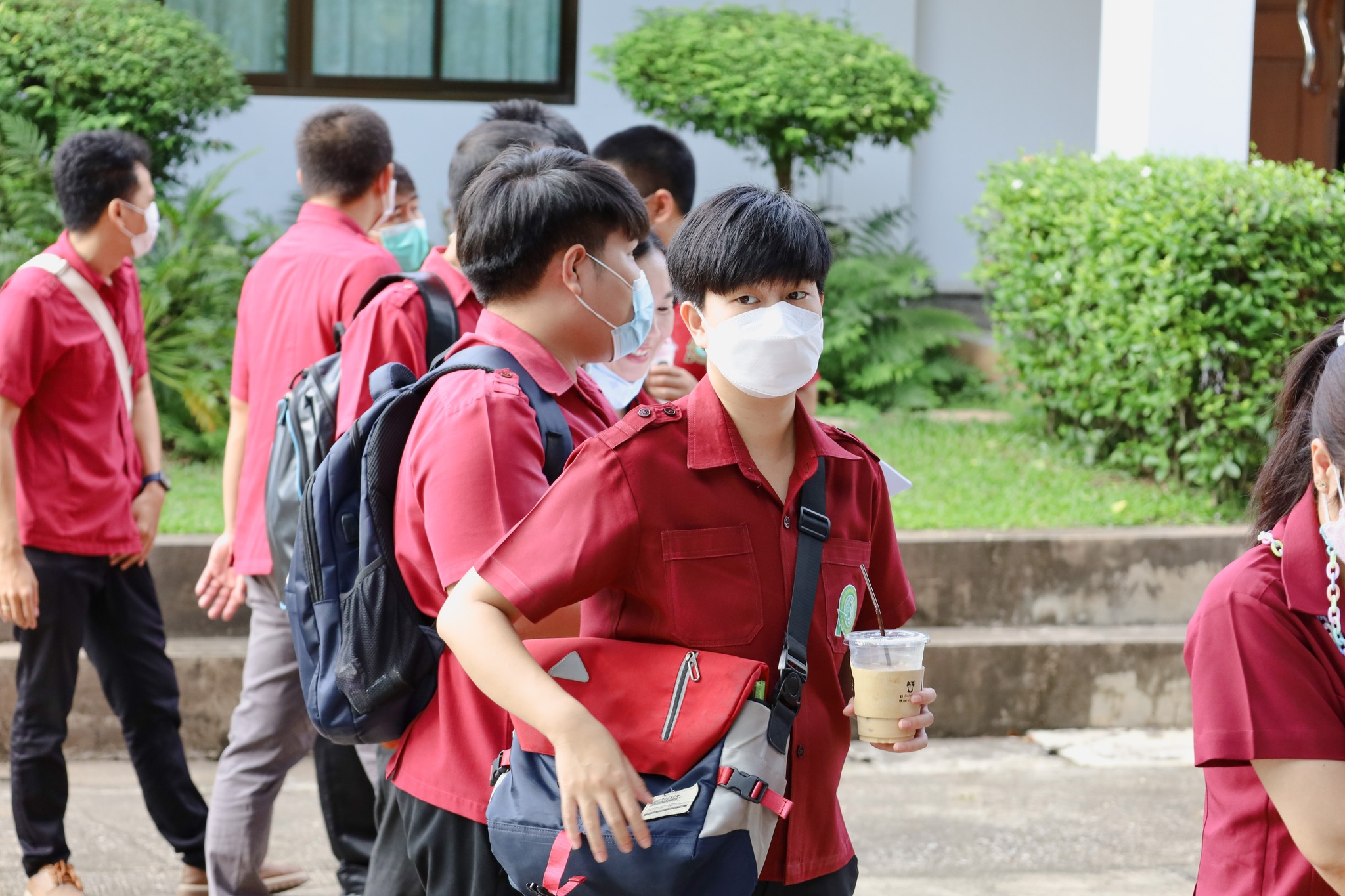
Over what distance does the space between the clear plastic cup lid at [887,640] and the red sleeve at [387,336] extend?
55.0 inches

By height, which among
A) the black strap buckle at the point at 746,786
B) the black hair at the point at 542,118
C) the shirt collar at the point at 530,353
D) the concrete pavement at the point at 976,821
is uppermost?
the black hair at the point at 542,118

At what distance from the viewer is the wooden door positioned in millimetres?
9383

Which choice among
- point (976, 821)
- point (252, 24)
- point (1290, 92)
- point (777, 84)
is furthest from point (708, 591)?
point (1290, 92)

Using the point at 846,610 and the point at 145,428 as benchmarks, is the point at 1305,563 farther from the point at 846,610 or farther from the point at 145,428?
the point at 145,428

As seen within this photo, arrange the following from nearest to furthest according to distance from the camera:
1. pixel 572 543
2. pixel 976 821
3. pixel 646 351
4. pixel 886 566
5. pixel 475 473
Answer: pixel 572 543 < pixel 475 473 < pixel 886 566 < pixel 646 351 < pixel 976 821

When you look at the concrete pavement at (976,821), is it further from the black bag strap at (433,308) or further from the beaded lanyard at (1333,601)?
the beaded lanyard at (1333,601)

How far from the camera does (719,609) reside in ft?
6.53

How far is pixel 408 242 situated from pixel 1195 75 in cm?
424

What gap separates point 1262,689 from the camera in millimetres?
1820

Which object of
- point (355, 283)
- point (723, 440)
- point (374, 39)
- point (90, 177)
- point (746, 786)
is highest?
point (374, 39)

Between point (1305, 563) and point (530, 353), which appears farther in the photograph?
point (530, 353)

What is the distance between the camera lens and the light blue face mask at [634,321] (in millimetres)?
2463

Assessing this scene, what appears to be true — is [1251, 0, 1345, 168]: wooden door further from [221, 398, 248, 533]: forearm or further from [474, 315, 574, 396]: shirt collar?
Answer: [474, 315, 574, 396]: shirt collar

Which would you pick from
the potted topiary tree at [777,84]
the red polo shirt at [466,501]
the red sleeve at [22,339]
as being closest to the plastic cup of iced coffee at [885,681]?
the red polo shirt at [466,501]
